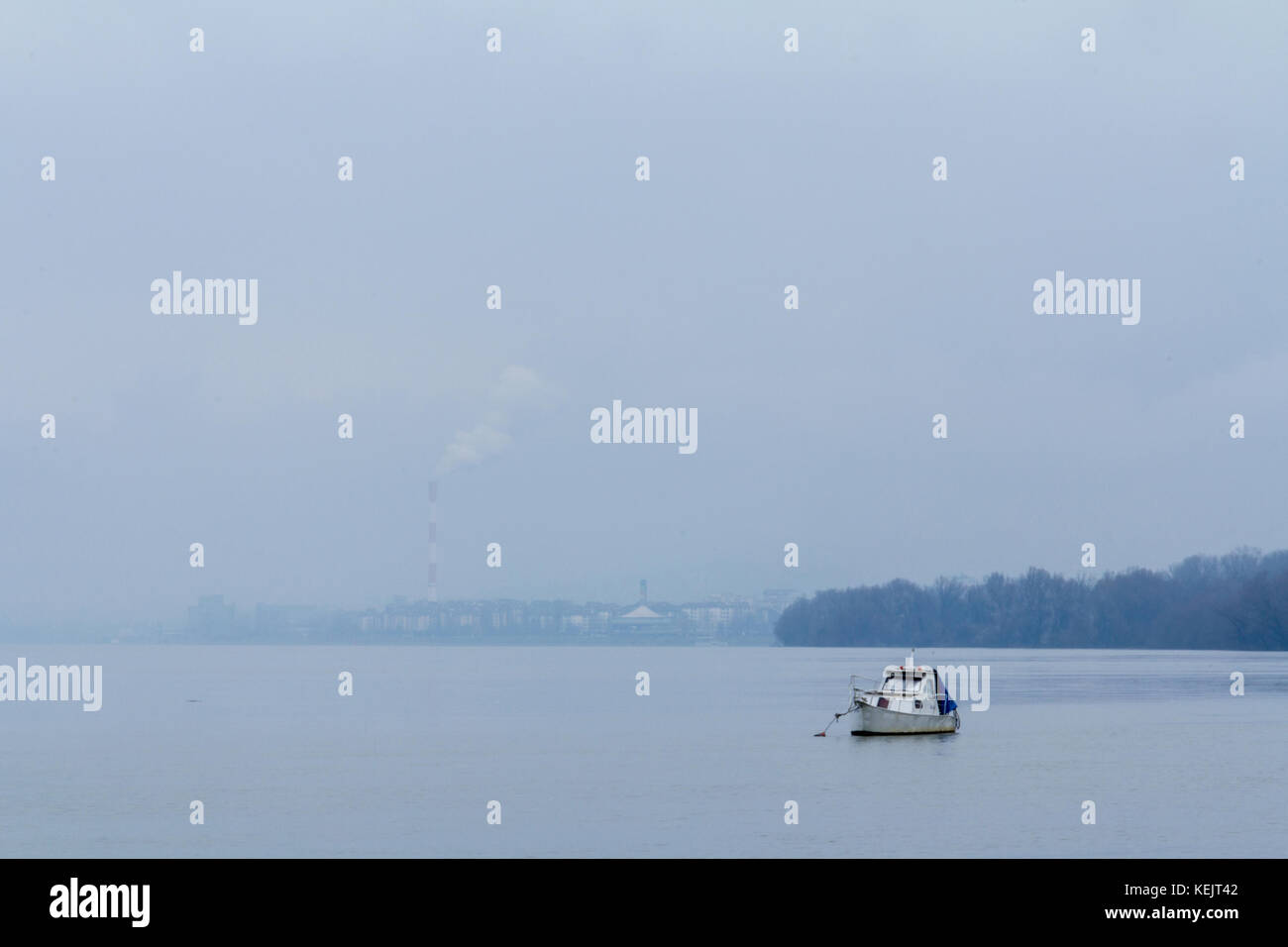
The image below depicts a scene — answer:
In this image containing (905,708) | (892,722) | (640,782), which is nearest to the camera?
(640,782)

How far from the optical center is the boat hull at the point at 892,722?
88.1m

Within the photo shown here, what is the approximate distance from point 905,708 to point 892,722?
1.84 m

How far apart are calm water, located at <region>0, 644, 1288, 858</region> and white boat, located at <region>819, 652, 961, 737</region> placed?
869mm

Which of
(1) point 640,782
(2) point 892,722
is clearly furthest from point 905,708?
(1) point 640,782

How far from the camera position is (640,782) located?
66000 millimetres

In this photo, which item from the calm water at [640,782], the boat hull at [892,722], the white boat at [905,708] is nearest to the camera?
the calm water at [640,782]

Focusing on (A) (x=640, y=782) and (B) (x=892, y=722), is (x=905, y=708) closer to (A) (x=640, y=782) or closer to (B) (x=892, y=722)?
(B) (x=892, y=722)

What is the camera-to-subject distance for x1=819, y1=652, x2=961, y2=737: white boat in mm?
88312

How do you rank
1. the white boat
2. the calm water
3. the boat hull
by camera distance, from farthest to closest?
the white boat
the boat hull
the calm water

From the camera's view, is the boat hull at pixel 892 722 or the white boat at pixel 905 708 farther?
the white boat at pixel 905 708

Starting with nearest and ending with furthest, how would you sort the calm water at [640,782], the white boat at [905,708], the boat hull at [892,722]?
the calm water at [640,782] < the boat hull at [892,722] < the white boat at [905,708]
